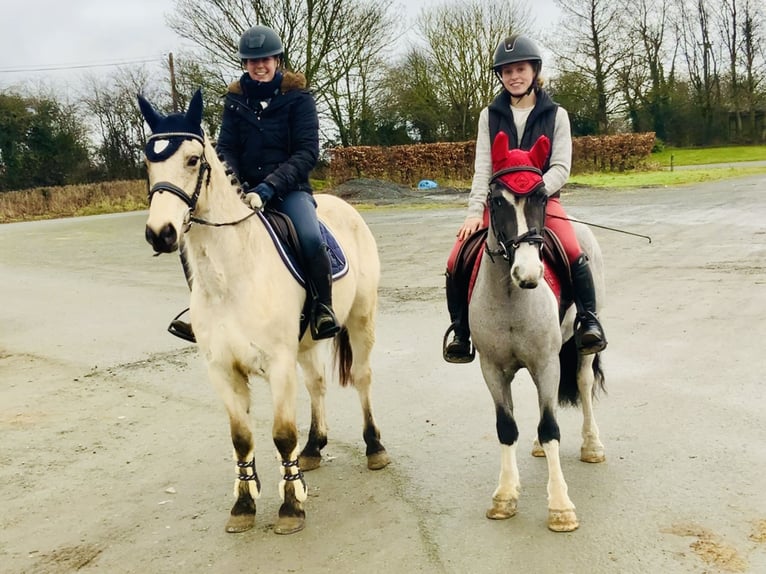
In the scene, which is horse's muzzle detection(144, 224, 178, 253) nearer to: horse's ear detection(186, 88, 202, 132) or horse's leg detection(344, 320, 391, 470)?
horse's ear detection(186, 88, 202, 132)

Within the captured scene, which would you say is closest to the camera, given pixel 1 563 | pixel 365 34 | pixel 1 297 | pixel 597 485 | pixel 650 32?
pixel 1 563

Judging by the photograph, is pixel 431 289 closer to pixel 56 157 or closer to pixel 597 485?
pixel 597 485

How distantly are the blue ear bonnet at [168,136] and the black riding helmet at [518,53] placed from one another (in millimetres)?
1946

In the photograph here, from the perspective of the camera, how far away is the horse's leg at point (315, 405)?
5.38 metres

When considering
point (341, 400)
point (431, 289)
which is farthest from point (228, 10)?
point (341, 400)

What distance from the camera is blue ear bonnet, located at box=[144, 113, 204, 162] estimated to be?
12.5ft

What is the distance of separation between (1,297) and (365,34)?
24962 millimetres

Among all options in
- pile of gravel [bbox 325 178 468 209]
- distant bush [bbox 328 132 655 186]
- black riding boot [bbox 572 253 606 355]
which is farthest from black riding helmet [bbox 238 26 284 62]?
distant bush [bbox 328 132 655 186]

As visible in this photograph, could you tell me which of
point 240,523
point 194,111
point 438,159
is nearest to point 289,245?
point 194,111

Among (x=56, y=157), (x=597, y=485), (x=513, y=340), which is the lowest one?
(x=597, y=485)

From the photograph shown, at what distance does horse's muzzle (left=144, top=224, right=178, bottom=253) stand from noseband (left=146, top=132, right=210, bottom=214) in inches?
7.7

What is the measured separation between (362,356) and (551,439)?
188 cm

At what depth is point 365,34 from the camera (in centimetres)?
3425

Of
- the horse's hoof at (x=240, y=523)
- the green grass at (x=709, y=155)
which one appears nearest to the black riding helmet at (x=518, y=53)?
the horse's hoof at (x=240, y=523)
